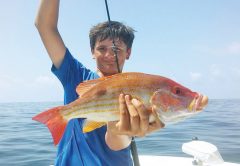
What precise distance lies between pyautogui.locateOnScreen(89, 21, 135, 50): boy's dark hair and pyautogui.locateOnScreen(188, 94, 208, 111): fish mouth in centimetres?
171

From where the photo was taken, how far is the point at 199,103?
2.54 meters

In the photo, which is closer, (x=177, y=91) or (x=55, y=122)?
(x=177, y=91)

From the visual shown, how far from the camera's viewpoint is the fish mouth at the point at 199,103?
2518 millimetres

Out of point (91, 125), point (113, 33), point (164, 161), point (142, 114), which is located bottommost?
point (164, 161)

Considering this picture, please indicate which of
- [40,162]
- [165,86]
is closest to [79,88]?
[165,86]

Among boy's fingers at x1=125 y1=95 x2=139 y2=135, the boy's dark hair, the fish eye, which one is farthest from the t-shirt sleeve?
the fish eye

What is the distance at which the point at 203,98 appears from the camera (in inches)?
100.0

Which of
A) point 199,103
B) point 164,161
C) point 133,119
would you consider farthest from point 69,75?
point 164,161

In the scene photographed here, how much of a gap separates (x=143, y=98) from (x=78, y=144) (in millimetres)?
1224

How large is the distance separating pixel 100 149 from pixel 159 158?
4.24 meters

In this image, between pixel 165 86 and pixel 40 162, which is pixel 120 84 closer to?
pixel 165 86

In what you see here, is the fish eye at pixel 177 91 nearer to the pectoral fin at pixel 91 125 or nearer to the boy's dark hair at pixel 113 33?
the pectoral fin at pixel 91 125

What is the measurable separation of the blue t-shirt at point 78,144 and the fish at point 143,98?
74 cm

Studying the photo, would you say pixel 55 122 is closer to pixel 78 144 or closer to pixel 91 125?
pixel 91 125
